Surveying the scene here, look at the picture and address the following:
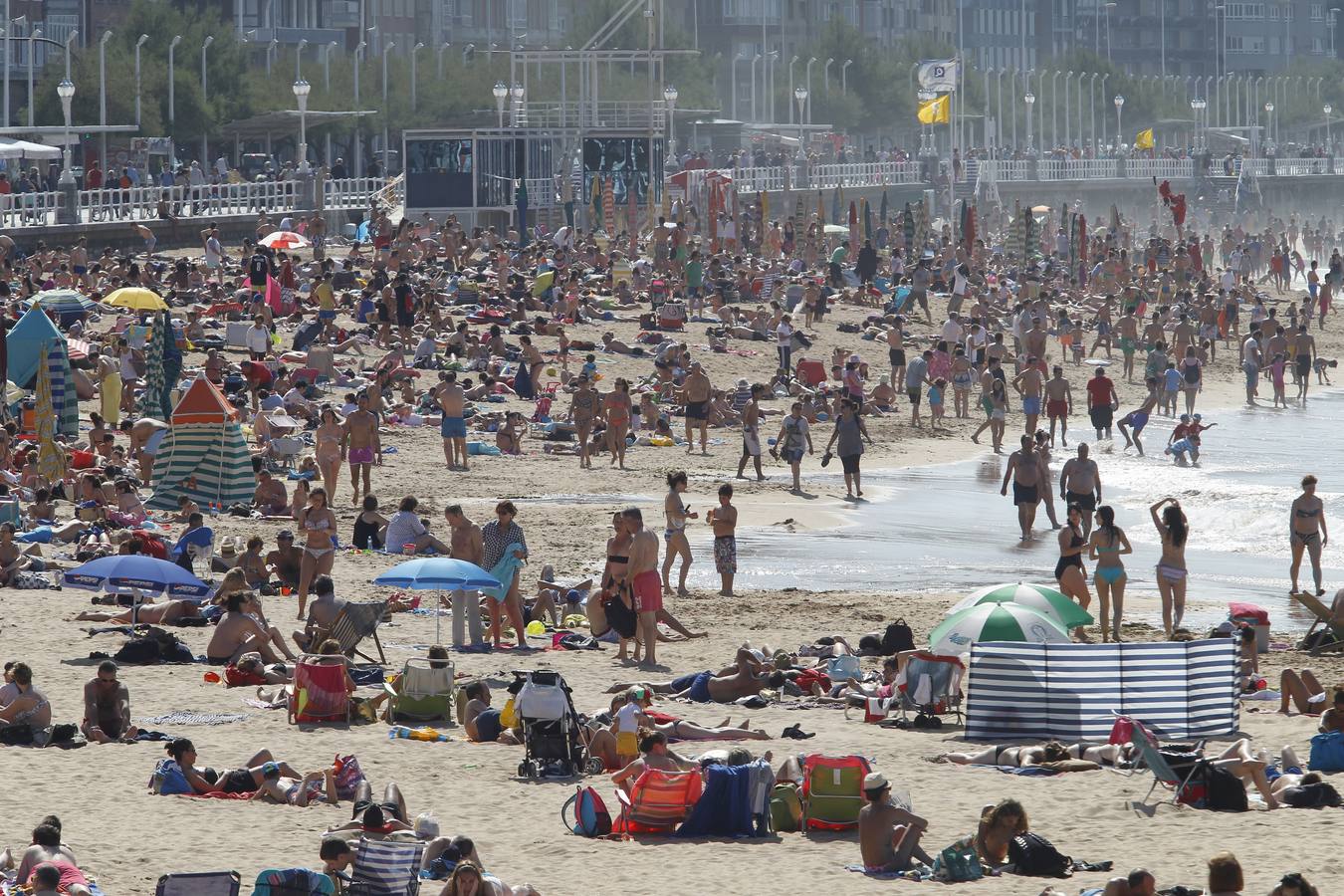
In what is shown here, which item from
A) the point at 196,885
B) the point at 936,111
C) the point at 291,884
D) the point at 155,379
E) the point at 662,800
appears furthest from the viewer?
the point at 936,111

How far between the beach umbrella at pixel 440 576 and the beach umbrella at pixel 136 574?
1.32 m

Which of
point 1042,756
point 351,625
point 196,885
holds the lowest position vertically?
point 1042,756

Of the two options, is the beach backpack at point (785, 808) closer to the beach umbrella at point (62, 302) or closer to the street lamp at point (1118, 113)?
the beach umbrella at point (62, 302)

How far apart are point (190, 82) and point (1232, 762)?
41.1m

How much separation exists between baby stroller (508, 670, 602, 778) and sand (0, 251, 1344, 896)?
0.17 m

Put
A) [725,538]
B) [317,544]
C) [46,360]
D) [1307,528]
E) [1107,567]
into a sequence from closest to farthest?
[1107,567] < [317,544] < [1307,528] < [725,538] < [46,360]

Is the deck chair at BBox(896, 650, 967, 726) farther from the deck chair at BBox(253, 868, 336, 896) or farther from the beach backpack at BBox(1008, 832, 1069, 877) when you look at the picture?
the deck chair at BBox(253, 868, 336, 896)

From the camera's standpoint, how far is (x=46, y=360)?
19500mm

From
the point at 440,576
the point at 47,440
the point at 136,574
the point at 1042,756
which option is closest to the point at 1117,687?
the point at 1042,756

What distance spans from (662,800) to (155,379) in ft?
43.4

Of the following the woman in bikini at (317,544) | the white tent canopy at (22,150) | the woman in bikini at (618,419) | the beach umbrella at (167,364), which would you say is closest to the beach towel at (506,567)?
the woman in bikini at (317,544)

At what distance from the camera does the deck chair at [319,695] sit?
1230 centimetres

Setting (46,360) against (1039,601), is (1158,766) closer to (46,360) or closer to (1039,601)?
(1039,601)

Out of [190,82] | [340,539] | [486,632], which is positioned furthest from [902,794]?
[190,82]
